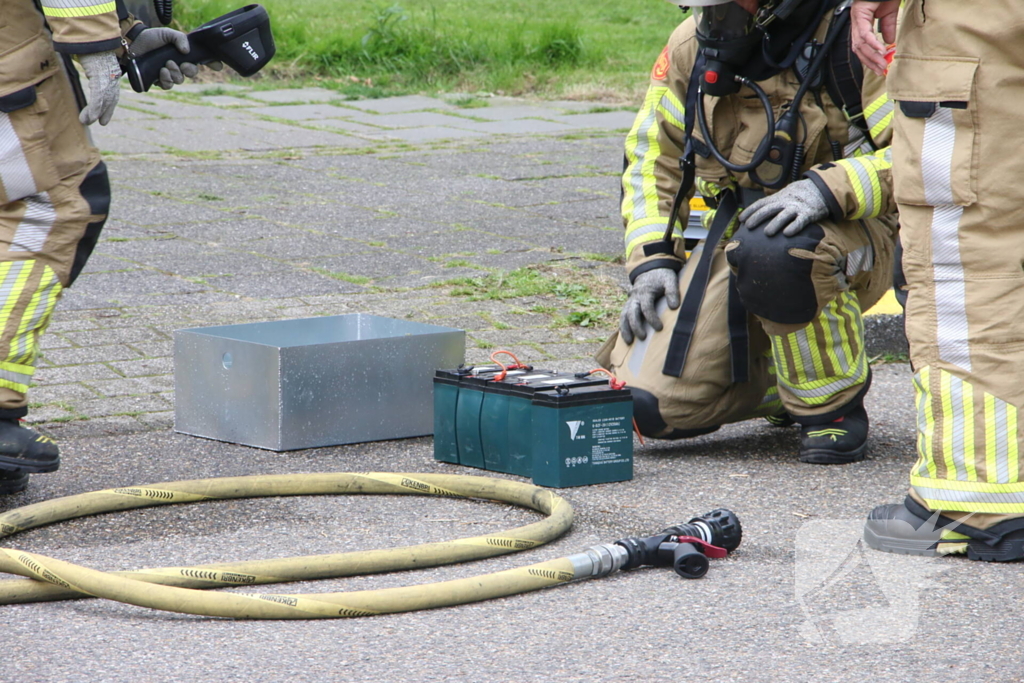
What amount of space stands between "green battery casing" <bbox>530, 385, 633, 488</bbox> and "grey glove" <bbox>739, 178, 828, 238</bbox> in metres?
0.55

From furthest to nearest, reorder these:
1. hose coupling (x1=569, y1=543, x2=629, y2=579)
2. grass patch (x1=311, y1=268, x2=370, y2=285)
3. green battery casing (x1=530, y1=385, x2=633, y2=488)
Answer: grass patch (x1=311, y1=268, x2=370, y2=285)
green battery casing (x1=530, y1=385, x2=633, y2=488)
hose coupling (x1=569, y1=543, x2=629, y2=579)

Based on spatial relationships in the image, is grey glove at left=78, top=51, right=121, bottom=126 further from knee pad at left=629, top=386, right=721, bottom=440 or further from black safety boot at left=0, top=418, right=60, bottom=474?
knee pad at left=629, top=386, right=721, bottom=440

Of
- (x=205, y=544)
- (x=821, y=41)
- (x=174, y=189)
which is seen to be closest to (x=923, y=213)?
(x=821, y=41)

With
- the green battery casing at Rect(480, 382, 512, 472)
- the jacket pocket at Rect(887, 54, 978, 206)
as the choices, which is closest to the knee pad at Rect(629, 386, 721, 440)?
the green battery casing at Rect(480, 382, 512, 472)

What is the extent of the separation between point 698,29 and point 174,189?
4.65 m

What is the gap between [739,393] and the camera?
393 cm

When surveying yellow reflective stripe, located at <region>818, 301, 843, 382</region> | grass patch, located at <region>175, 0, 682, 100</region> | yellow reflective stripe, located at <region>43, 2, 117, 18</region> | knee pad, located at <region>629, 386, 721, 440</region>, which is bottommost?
grass patch, located at <region>175, 0, 682, 100</region>

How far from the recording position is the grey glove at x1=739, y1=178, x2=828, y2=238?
3502 millimetres

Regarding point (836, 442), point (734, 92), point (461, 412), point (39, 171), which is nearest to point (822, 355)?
point (836, 442)

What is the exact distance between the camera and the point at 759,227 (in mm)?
3568

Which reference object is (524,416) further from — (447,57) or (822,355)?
(447,57)

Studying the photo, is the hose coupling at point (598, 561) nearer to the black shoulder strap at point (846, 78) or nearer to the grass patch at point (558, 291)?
the black shoulder strap at point (846, 78)

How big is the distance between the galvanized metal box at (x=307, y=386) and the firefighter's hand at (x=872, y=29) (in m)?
1.35

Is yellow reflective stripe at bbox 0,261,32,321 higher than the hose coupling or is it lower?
higher
